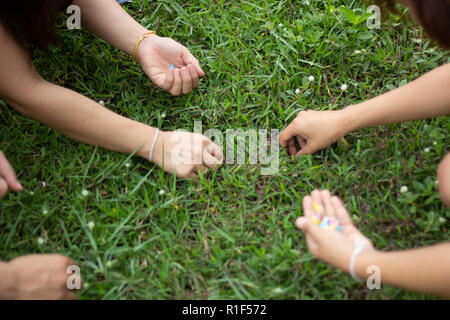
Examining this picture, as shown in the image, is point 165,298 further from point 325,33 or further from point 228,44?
point 325,33

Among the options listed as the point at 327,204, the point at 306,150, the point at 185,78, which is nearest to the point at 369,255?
the point at 327,204

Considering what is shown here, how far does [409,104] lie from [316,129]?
0.36 m

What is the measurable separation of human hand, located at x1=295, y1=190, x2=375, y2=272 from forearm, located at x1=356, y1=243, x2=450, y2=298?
0.05 meters

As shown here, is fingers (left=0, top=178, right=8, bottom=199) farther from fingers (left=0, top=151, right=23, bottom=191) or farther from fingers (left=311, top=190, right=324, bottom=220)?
fingers (left=311, top=190, right=324, bottom=220)

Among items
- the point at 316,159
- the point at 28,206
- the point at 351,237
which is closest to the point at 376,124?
the point at 316,159

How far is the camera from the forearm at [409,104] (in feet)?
5.01

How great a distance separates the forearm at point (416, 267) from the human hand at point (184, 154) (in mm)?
709

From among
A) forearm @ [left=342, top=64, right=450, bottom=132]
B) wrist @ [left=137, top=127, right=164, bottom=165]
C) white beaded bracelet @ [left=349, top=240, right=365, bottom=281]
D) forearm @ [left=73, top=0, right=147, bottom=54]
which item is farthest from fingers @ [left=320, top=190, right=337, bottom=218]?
forearm @ [left=73, top=0, right=147, bottom=54]

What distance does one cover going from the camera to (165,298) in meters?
1.50

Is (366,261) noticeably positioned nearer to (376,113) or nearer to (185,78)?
(376,113)

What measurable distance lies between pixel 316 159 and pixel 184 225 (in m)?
0.62

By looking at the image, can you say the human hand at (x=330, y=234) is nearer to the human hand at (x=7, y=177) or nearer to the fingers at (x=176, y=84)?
the fingers at (x=176, y=84)

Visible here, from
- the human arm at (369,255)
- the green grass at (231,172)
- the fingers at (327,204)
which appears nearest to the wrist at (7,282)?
the green grass at (231,172)

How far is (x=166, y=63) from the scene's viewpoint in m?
1.90
